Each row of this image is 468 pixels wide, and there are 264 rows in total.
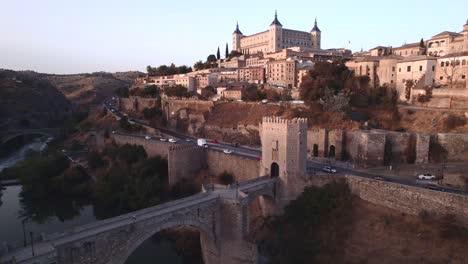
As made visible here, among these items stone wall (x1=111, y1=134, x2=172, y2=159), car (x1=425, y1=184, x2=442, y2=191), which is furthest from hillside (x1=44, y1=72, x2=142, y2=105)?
car (x1=425, y1=184, x2=442, y2=191)

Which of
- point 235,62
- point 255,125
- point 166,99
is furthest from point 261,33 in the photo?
point 255,125

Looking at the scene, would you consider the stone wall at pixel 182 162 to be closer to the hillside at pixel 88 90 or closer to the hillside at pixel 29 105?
the hillside at pixel 29 105

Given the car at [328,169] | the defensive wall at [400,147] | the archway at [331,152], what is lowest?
the car at [328,169]

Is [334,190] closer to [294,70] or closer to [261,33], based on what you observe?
[294,70]

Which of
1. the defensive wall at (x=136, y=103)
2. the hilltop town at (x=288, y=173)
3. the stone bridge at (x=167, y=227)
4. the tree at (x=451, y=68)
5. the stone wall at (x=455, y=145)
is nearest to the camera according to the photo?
the stone bridge at (x=167, y=227)

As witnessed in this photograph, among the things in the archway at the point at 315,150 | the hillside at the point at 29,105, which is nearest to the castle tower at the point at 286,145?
the archway at the point at 315,150

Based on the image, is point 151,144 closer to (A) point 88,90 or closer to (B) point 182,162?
(B) point 182,162

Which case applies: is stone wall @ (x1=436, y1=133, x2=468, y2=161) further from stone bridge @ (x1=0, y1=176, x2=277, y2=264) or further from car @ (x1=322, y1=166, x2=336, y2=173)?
stone bridge @ (x1=0, y1=176, x2=277, y2=264)
